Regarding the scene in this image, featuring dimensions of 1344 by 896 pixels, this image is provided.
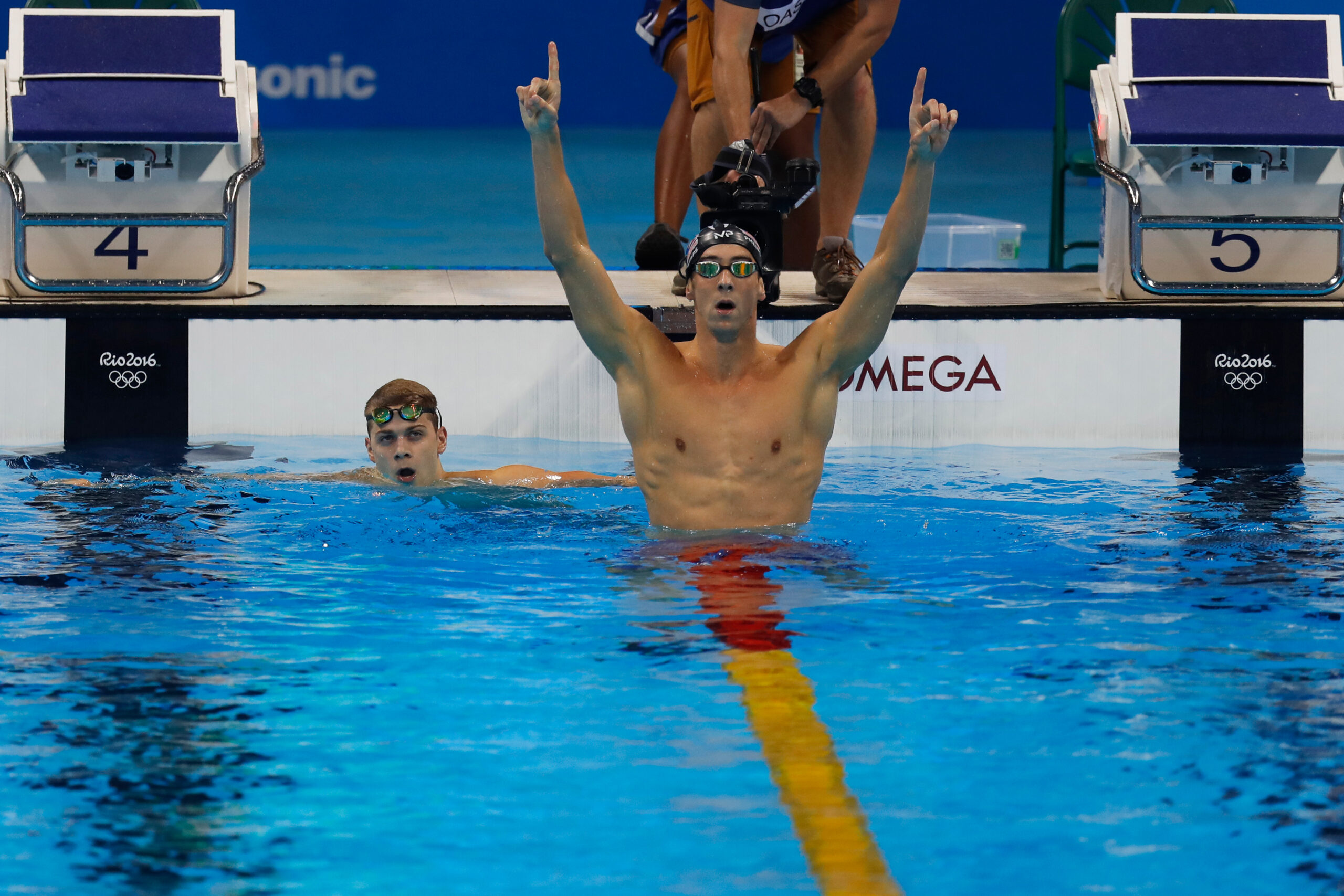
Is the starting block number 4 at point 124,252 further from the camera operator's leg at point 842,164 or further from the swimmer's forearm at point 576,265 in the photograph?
the swimmer's forearm at point 576,265

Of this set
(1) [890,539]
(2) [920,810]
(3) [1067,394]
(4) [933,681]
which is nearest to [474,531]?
(1) [890,539]

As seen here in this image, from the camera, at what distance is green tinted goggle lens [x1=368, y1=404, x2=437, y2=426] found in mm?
4520

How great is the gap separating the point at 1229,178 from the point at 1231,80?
375 millimetres

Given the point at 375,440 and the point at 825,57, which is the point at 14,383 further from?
the point at 825,57

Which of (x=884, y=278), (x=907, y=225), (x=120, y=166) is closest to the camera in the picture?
(x=907, y=225)

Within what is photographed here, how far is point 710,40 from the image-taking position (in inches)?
234

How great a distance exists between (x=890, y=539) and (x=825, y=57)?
212cm

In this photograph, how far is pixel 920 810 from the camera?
8.06ft

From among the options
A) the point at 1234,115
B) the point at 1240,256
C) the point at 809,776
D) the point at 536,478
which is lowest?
the point at 809,776

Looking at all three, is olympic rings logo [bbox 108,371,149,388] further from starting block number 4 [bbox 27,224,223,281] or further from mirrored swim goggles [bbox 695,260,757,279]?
mirrored swim goggles [bbox 695,260,757,279]

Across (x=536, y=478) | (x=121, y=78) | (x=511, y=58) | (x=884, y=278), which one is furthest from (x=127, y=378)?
(x=511, y=58)

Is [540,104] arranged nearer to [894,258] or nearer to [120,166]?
[894,258]

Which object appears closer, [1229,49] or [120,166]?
[120,166]

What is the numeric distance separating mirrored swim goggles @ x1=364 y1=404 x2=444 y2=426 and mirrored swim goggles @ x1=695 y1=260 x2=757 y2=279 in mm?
1150
